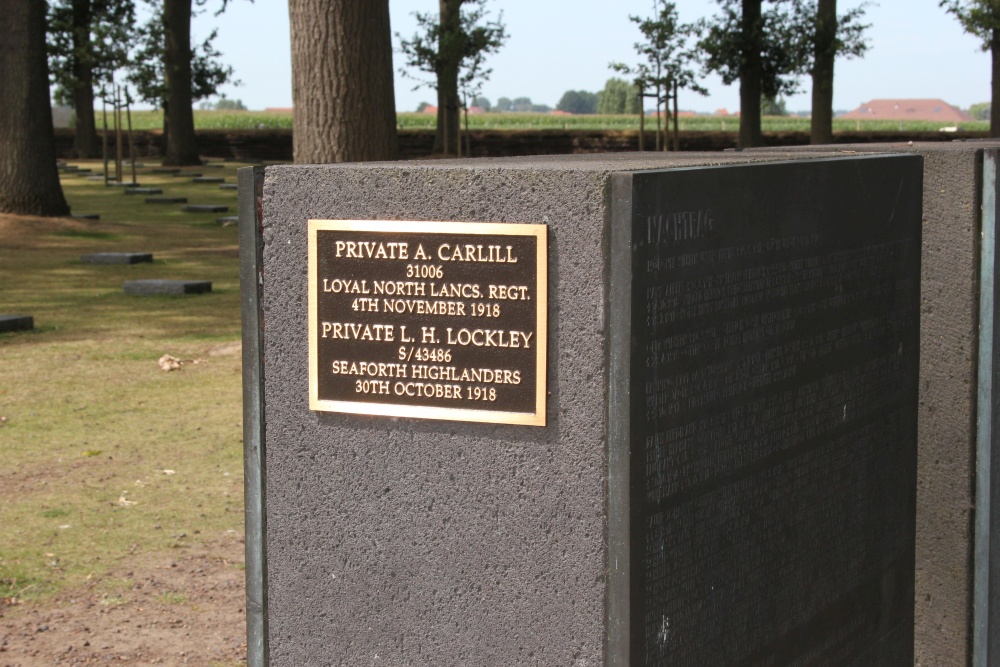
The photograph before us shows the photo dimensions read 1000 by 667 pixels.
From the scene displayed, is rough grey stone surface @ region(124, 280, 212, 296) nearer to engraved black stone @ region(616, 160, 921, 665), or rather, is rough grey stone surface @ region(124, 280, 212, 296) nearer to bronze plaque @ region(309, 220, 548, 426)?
engraved black stone @ region(616, 160, 921, 665)

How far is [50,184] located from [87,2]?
17.3 meters

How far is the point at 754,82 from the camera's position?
1085 inches

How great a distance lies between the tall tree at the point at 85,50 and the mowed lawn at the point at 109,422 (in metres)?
14.0

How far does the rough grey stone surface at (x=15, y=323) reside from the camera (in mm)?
10492

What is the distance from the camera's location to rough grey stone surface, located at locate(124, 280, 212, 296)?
40.6 feet

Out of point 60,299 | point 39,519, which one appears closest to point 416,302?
point 39,519

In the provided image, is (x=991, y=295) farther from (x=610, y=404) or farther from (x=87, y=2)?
(x=87, y=2)

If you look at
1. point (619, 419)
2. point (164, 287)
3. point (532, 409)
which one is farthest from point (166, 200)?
point (619, 419)

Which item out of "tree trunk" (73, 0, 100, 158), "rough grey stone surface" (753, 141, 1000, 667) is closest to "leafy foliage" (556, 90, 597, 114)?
"tree trunk" (73, 0, 100, 158)

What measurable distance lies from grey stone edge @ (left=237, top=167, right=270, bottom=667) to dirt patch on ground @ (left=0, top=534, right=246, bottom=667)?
44.5 inches

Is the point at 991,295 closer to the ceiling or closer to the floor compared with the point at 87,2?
closer to the floor

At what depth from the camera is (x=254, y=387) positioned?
3.55 metres

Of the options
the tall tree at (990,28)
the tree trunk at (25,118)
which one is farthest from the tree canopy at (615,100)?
the tree trunk at (25,118)

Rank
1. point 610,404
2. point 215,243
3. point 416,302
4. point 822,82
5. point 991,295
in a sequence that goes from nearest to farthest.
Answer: point 610,404 → point 416,302 → point 991,295 → point 215,243 → point 822,82
